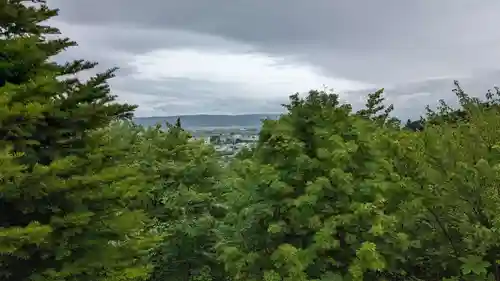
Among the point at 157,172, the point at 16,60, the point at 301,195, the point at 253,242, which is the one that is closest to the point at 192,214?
the point at 157,172

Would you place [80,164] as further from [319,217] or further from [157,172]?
[157,172]

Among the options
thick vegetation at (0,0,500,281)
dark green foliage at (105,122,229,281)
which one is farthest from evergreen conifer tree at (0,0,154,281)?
dark green foliage at (105,122,229,281)

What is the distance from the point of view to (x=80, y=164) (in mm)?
8938

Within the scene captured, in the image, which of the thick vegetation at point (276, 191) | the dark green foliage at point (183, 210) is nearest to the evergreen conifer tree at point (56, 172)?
the thick vegetation at point (276, 191)

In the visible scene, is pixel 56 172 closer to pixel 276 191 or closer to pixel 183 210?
pixel 276 191

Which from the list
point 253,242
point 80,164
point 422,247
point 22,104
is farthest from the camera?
point 422,247

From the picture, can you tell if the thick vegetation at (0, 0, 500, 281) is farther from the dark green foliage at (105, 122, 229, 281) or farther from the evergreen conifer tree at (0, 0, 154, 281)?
the dark green foliage at (105, 122, 229, 281)

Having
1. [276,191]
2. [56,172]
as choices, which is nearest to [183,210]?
[276,191]

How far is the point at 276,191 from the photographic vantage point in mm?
9203

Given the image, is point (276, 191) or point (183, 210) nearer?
point (276, 191)

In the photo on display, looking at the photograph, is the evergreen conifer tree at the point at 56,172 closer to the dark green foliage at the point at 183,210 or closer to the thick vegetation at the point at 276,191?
the thick vegetation at the point at 276,191

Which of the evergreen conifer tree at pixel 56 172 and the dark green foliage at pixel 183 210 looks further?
the dark green foliage at pixel 183 210

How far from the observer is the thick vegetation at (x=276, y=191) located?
8539mm

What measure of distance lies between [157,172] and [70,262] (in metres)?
4.79
